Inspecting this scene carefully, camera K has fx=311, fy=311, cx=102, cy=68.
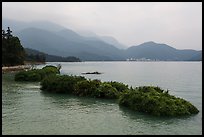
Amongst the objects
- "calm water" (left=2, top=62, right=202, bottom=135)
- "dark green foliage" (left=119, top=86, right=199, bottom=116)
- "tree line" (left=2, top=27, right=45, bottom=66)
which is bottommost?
"calm water" (left=2, top=62, right=202, bottom=135)

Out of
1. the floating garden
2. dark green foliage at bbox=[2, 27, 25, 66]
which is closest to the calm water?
the floating garden

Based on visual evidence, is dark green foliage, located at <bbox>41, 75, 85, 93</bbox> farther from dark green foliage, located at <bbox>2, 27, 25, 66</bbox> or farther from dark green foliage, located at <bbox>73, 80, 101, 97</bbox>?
dark green foliage, located at <bbox>2, 27, 25, 66</bbox>

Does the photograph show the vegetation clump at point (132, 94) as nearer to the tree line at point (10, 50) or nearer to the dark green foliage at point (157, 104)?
the dark green foliage at point (157, 104)

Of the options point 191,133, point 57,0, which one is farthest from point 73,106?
point 57,0

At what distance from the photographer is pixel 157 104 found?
25.2 m

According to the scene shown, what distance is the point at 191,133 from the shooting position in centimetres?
2027

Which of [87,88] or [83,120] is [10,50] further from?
[83,120]

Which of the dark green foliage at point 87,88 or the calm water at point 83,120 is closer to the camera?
the calm water at point 83,120

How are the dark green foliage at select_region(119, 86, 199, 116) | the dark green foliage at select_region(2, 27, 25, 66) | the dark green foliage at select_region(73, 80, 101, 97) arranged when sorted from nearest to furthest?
the dark green foliage at select_region(119, 86, 199, 116) < the dark green foliage at select_region(73, 80, 101, 97) < the dark green foliage at select_region(2, 27, 25, 66)

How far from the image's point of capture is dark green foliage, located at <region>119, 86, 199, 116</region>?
24.8m

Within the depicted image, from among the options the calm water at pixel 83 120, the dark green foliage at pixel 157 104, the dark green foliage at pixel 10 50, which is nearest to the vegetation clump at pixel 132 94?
the dark green foliage at pixel 157 104

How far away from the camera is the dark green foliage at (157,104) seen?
2484cm

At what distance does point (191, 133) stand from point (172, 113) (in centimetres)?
446

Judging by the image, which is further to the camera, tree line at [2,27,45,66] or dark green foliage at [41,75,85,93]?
tree line at [2,27,45,66]
